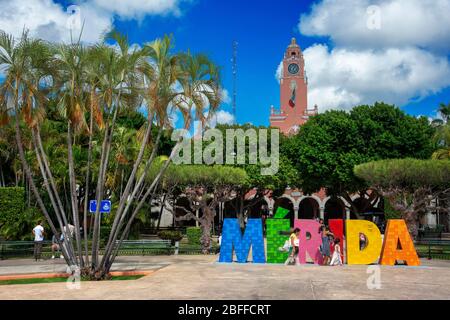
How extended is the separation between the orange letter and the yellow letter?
14.1 inches

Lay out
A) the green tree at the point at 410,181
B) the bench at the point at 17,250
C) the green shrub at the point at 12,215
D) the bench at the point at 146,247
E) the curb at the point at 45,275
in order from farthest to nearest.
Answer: the green tree at the point at 410,181 → the green shrub at the point at 12,215 → the bench at the point at 146,247 → the bench at the point at 17,250 → the curb at the point at 45,275

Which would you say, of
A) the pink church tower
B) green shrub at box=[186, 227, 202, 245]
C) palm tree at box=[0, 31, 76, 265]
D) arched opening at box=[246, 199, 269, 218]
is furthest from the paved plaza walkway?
the pink church tower

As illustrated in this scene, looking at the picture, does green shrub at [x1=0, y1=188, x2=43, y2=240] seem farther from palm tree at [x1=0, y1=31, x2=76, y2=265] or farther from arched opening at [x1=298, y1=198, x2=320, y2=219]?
arched opening at [x1=298, y1=198, x2=320, y2=219]

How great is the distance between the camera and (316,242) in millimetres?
17609

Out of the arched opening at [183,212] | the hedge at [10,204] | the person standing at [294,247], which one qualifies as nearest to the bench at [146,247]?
the hedge at [10,204]

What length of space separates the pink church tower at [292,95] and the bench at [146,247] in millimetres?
43236

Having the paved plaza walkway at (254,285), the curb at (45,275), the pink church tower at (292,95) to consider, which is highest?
the pink church tower at (292,95)

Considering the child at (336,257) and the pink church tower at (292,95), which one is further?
the pink church tower at (292,95)

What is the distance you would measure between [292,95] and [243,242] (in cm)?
5241

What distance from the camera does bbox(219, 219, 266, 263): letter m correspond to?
17.6 meters

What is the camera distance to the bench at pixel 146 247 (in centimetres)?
2205

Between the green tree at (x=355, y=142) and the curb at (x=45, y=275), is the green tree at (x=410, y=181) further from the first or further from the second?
the curb at (x=45, y=275)
